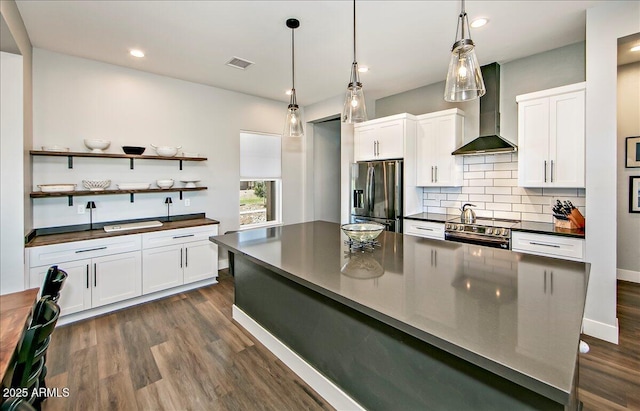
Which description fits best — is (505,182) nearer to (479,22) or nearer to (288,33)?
(479,22)

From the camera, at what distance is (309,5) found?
2.46m

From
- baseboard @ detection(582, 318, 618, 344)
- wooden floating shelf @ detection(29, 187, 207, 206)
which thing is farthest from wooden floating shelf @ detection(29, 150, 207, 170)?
baseboard @ detection(582, 318, 618, 344)

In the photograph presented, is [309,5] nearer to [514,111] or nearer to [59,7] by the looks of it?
[59,7]

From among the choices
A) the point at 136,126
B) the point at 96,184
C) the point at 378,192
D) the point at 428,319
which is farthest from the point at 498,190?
the point at 96,184

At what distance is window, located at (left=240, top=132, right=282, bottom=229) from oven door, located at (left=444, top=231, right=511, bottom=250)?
299cm

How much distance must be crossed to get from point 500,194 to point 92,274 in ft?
15.8

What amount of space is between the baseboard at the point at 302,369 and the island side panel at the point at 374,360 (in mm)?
37

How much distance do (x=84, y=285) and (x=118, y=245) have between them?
0.49 m

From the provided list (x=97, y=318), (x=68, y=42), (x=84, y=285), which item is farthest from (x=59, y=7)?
(x=97, y=318)

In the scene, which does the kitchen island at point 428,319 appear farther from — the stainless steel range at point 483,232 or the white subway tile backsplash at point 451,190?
the white subway tile backsplash at point 451,190

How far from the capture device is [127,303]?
3.46m

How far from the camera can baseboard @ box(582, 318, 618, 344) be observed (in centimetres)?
261

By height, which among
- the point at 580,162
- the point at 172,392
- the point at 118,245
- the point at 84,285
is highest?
the point at 580,162

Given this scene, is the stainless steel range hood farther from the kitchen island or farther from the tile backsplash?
the kitchen island
